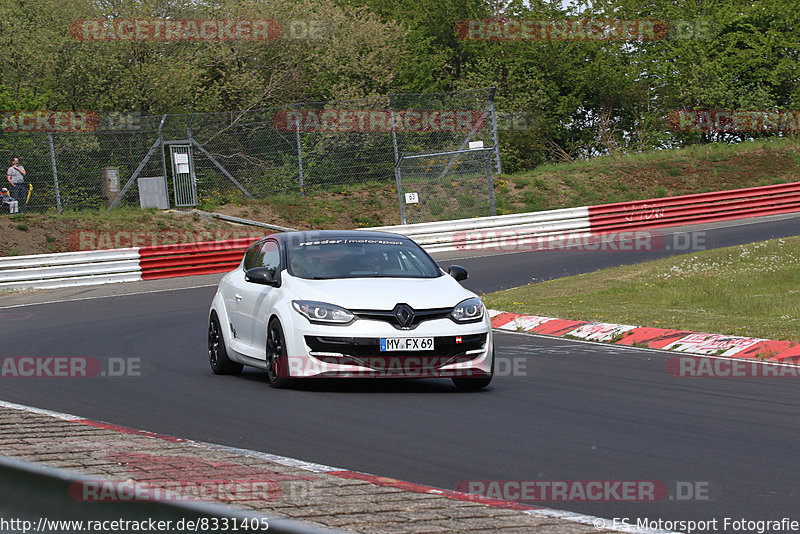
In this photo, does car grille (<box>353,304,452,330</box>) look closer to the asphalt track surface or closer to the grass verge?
the asphalt track surface

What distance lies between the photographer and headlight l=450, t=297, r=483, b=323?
9477 mm

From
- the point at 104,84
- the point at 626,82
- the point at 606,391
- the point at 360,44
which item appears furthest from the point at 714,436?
the point at 626,82

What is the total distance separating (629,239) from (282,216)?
33.5ft

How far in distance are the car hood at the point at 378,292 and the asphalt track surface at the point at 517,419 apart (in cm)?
80

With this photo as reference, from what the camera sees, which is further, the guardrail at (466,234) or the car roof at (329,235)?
the guardrail at (466,234)

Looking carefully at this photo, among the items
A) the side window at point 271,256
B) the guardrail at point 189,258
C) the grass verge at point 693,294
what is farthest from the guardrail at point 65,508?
the guardrail at point 189,258

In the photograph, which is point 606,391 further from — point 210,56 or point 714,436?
point 210,56

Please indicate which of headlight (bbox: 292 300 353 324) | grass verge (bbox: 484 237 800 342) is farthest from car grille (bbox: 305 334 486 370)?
grass verge (bbox: 484 237 800 342)

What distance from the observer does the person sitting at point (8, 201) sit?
27.0 meters

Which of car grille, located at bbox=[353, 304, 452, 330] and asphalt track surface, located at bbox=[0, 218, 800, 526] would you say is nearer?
asphalt track surface, located at bbox=[0, 218, 800, 526]

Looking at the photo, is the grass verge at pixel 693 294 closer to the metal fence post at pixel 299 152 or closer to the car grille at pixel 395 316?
the car grille at pixel 395 316

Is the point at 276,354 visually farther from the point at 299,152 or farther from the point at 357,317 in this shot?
the point at 299,152

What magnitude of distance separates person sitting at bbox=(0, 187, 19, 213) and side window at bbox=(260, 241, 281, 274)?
17932 millimetres

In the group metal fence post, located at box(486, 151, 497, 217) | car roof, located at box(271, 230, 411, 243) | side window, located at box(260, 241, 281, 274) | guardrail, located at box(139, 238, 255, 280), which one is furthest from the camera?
metal fence post, located at box(486, 151, 497, 217)
